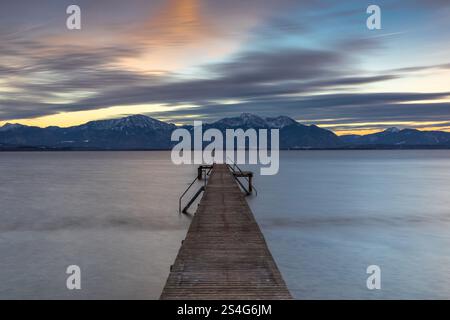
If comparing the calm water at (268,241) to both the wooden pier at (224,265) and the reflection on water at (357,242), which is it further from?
the wooden pier at (224,265)

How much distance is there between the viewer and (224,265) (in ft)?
40.1

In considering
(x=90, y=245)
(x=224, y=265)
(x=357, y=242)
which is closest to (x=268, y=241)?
(x=357, y=242)

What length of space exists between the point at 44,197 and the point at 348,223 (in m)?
36.3

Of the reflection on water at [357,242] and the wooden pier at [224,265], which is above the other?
the wooden pier at [224,265]

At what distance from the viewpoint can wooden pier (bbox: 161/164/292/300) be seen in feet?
33.3

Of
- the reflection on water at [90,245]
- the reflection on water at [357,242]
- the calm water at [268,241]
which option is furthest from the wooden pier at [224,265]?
the reflection on water at [357,242]

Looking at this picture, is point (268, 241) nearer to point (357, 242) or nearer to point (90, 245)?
point (357, 242)

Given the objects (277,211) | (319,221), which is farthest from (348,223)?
(277,211)

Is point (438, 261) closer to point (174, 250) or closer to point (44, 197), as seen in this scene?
point (174, 250)

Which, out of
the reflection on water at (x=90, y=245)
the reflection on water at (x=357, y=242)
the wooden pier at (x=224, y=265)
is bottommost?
the reflection on water at (x=357, y=242)

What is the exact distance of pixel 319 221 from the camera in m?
34.8

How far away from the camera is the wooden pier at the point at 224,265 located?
1016cm

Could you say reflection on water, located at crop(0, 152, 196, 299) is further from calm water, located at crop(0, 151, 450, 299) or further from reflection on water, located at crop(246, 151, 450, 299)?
reflection on water, located at crop(246, 151, 450, 299)

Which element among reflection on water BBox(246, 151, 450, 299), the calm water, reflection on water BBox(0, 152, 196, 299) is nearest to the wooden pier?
the calm water
